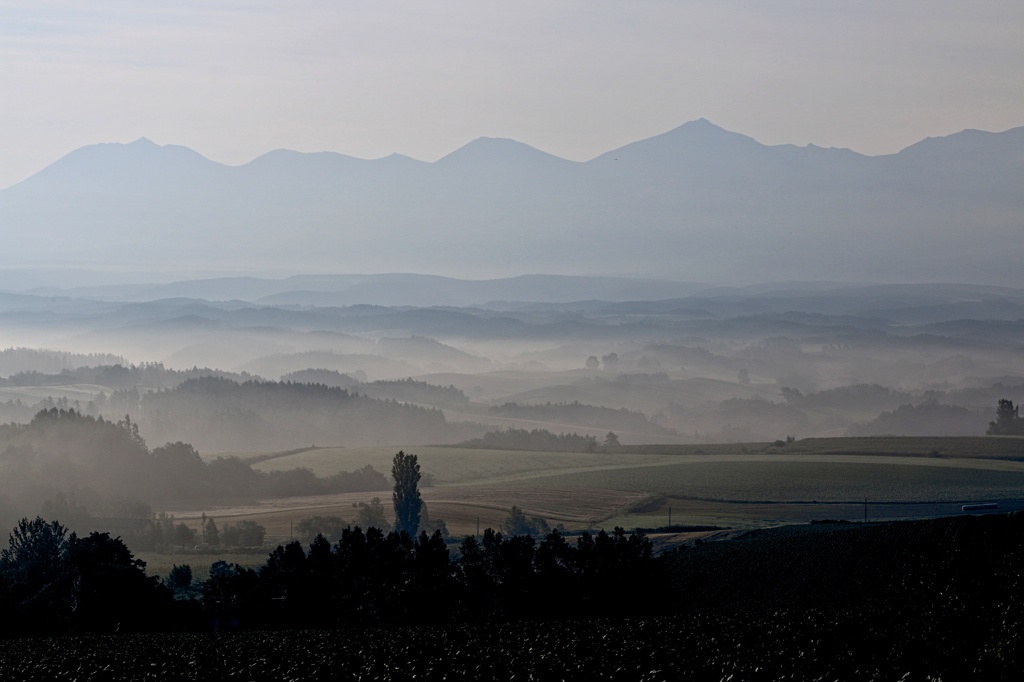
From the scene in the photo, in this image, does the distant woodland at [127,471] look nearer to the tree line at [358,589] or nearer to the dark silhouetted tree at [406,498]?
the dark silhouetted tree at [406,498]

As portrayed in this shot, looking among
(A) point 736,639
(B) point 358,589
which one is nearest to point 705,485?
(B) point 358,589

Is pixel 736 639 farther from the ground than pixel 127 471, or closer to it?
closer to it

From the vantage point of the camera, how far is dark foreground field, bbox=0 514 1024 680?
1698 inches

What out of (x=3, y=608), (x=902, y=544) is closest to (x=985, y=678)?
(x=902, y=544)

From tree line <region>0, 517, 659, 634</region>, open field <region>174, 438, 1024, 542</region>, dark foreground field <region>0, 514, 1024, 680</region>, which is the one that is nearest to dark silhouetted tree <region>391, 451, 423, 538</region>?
open field <region>174, 438, 1024, 542</region>

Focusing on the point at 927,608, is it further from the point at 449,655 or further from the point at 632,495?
the point at 632,495

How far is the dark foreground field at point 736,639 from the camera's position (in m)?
43.1

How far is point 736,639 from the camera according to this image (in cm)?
4969

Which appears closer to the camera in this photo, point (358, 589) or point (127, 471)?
point (358, 589)

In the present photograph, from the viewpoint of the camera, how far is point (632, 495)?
496 feet

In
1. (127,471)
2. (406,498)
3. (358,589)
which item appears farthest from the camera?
(127,471)

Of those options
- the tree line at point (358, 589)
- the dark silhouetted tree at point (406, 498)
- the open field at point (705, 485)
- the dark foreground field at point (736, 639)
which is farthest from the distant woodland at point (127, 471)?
the dark foreground field at point (736, 639)

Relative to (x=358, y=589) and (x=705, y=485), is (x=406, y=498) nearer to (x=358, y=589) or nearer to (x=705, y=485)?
(x=705, y=485)

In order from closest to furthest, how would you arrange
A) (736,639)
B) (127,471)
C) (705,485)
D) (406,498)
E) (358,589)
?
(736,639)
(358,589)
(406,498)
(705,485)
(127,471)
